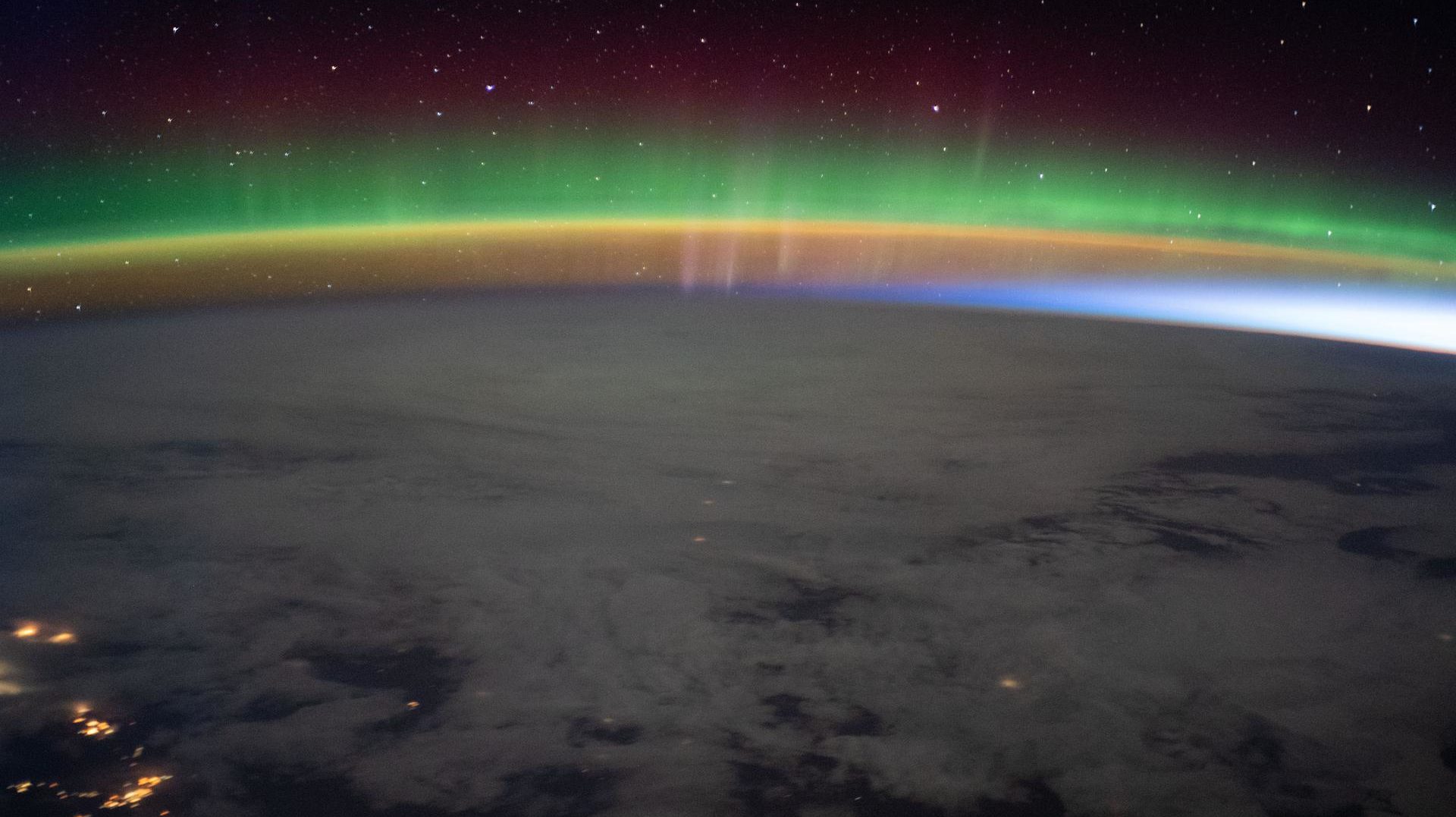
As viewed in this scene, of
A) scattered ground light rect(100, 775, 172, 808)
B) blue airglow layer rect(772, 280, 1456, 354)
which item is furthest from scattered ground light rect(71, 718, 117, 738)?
blue airglow layer rect(772, 280, 1456, 354)

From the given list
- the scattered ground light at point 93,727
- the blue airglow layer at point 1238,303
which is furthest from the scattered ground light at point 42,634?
the blue airglow layer at point 1238,303

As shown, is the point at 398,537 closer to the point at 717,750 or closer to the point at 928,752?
the point at 717,750

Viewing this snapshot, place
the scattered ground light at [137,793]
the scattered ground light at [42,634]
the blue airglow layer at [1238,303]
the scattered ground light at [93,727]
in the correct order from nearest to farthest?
1. the scattered ground light at [137,793]
2. the scattered ground light at [93,727]
3. the scattered ground light at [42,634]
4. the blue airglow layer at [1238,303]

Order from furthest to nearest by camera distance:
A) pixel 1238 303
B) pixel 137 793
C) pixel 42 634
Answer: pixel 1238 303 → pixel 42 634 → pixel 137 793

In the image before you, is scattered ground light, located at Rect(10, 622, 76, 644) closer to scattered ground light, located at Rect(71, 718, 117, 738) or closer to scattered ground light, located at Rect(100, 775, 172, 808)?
scattered ground light, located at Rect(71, 718, 117, 738)

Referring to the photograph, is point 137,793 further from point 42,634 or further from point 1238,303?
point 1238,303

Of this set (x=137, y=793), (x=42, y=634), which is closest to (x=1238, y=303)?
(x=42, y=634)

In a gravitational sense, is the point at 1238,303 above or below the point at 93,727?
above

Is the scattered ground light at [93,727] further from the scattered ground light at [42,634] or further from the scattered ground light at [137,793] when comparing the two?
the scattered ground light at [42,634]

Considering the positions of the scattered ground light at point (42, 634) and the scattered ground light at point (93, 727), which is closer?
the scattered ground light at point (93, 727)
